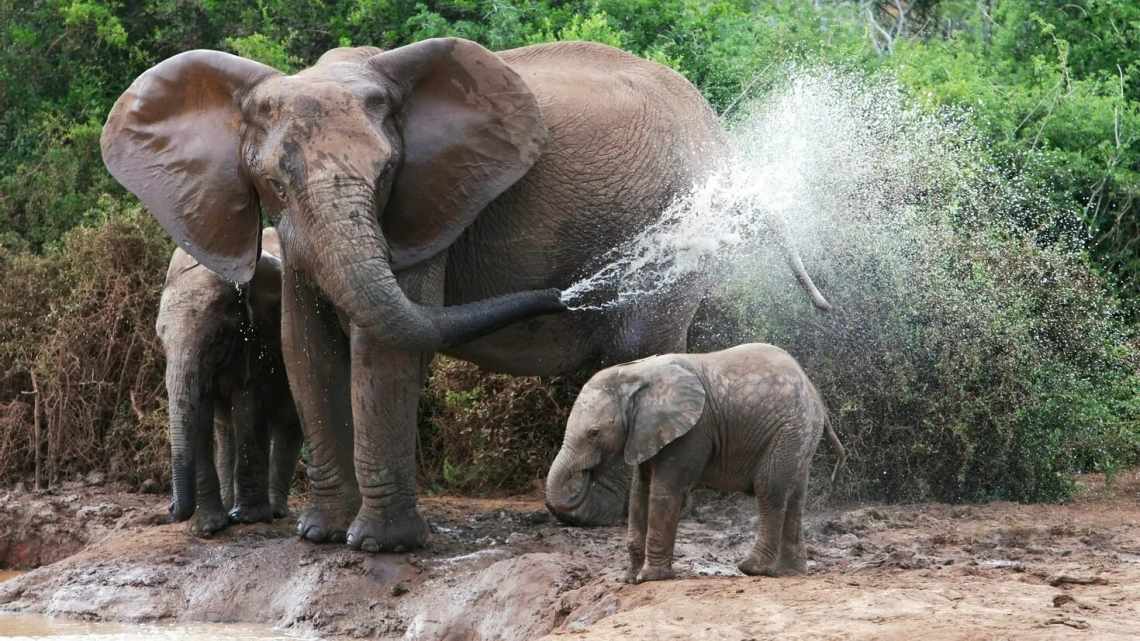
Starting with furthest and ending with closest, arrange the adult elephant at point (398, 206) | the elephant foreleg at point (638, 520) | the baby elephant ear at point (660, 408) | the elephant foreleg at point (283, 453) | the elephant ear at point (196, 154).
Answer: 1. the elephant foreleg at point (283, 453)
2. the elephant ear at point (196, 154)
3. the adult elephant at point (398, 206)
4. the elephant foreleg at point (638, 520)
5. the baby elephant ear at point (660, 408)

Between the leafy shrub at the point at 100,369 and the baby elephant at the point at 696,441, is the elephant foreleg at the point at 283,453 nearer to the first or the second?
the leafy shrub at the point at 100,369

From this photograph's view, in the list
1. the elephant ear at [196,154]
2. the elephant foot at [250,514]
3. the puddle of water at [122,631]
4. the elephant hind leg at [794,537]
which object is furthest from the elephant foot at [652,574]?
the elephant foot at [250,514]

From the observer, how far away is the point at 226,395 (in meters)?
10.2

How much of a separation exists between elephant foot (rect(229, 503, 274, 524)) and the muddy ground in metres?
0.11

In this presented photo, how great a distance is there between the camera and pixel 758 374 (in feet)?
26.5

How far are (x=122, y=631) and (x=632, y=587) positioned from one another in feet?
8.80

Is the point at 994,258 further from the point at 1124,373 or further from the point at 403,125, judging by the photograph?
the point at 403,125

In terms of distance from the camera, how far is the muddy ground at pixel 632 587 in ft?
22.5

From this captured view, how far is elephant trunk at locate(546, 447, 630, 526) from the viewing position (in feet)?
26.2

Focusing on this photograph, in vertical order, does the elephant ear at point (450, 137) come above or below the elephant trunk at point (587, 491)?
above

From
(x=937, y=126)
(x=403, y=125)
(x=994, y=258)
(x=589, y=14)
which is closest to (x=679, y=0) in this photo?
(x=589, y=14)

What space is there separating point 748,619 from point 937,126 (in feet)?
19.5

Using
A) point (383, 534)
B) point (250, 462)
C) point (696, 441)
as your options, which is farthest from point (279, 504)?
point (696, 441)

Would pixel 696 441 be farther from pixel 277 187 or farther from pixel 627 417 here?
pixel 277 187
